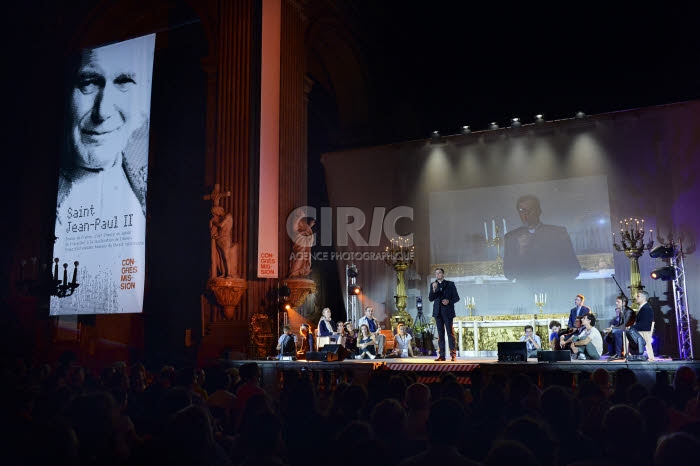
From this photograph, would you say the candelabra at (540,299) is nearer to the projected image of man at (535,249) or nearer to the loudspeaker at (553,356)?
the projected image of man at (535,249)

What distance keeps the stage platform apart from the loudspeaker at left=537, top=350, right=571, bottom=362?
0.75 feet

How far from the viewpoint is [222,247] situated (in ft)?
41.7

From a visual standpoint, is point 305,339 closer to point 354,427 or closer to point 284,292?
point 284,292

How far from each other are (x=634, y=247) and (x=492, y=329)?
12.9 ft

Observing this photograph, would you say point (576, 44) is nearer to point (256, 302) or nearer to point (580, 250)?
point (580, 250)

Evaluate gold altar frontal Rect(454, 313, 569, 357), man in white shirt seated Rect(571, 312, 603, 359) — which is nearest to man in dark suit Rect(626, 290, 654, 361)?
man in white shirt seated Rect(571, 312, 603, 359)

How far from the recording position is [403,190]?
1791cm

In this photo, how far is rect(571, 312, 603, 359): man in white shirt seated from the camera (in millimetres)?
11336

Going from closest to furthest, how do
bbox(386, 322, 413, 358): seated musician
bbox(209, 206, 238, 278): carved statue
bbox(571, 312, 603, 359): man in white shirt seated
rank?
bbox(571, 312, 603, 359): man in white shirt seated → bbox(209, 206, 238, 278): carved statue → bbox(386, 322, 413, 358): seated musician

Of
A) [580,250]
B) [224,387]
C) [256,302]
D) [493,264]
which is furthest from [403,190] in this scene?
[224,387]

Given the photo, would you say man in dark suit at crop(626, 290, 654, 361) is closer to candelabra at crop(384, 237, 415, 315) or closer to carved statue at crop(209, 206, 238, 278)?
candelabra at crop(384, 237, 415, 315)

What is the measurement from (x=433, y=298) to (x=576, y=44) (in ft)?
32.7

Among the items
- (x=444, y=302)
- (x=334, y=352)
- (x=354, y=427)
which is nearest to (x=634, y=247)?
(x=444, y=302)

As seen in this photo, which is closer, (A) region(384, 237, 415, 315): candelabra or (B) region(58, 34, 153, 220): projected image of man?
(B) region(58, 34, 153, 220): projected image of man
